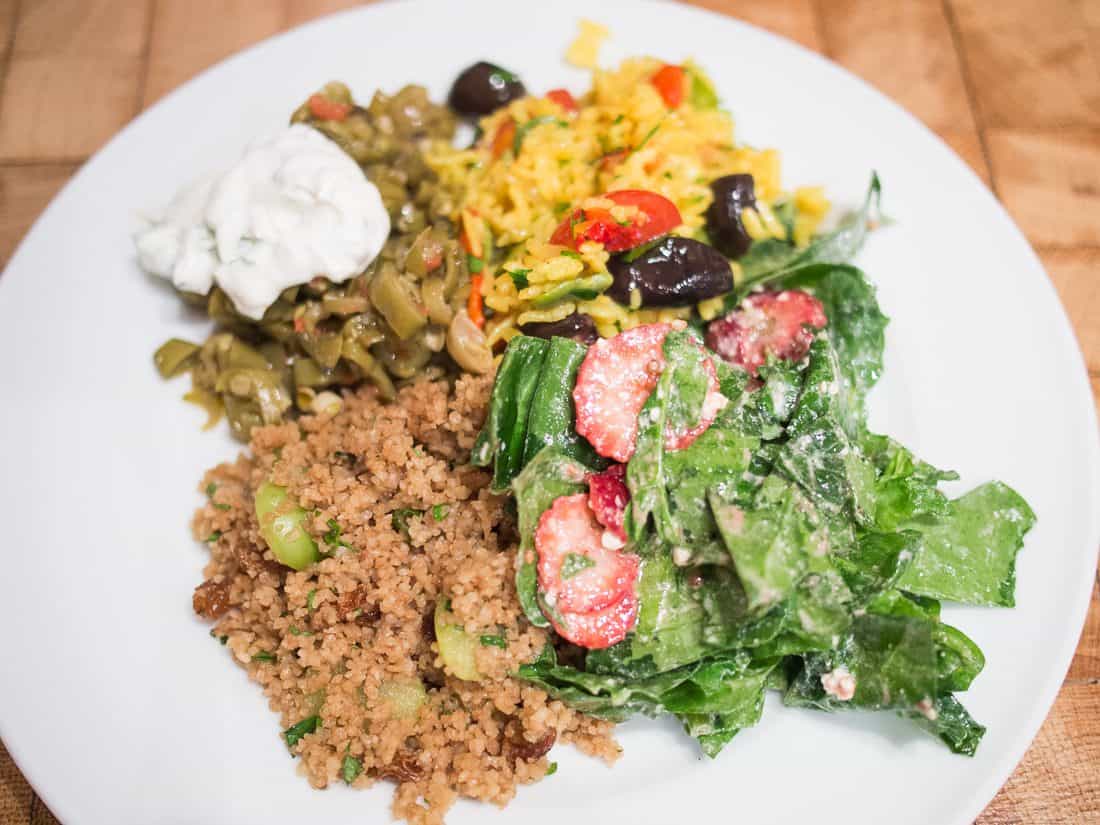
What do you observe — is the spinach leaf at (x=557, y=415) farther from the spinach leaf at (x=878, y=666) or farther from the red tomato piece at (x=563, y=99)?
the red tomato piece at (x=563, y=99)

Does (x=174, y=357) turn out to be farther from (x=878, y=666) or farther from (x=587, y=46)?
(x=878, y=666)

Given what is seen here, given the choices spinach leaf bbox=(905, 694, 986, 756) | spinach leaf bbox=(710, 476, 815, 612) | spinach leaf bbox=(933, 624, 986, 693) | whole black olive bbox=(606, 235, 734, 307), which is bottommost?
spinach leaf bbox=(905, 694, 986, 756)

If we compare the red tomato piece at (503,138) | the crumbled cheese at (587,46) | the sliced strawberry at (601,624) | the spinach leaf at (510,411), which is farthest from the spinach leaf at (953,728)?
the crumbled cheese at (587,46)

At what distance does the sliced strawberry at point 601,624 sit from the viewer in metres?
2.50

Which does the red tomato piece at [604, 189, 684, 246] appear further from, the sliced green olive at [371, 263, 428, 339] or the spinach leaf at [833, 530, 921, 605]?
the spinach leaf at [833, 530, 921, 605]

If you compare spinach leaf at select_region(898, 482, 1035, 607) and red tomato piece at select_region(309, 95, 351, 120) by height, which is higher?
red tomato piece at select_region(309, 95, 351, 120)

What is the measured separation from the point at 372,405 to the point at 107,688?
3.95 feet

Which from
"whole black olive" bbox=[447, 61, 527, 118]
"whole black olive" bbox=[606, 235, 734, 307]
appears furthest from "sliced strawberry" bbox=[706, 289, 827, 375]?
"whole black olive" bbox=[447, 61, 527, 118]

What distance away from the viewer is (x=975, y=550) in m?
2.83

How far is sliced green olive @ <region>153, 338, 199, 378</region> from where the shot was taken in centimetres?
331

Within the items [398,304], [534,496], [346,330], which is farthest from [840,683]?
[346,330]

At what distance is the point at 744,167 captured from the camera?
11.6 feet

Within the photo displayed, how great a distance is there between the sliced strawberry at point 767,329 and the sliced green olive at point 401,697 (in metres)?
1.53

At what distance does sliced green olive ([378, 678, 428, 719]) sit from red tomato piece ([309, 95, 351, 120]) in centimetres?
215
